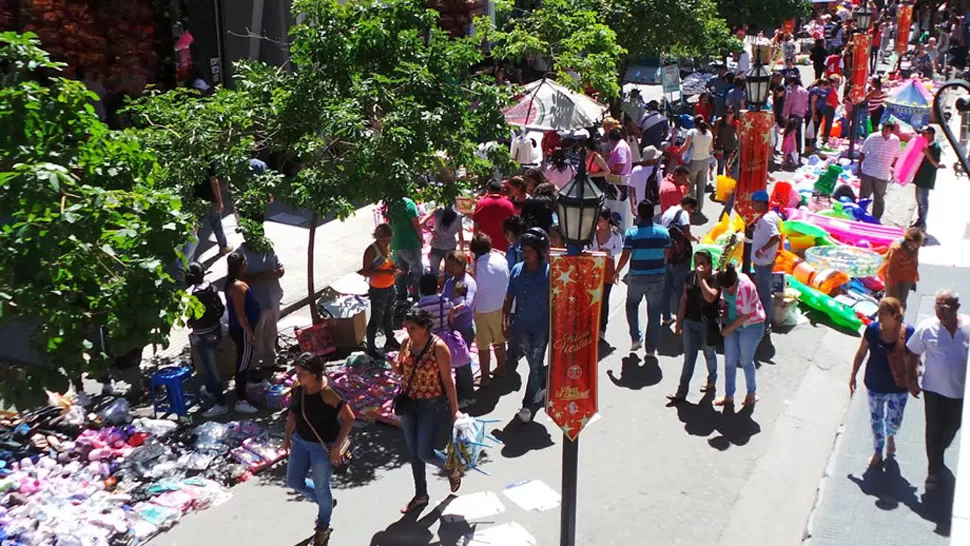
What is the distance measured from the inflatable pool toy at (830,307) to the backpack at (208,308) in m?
7.19

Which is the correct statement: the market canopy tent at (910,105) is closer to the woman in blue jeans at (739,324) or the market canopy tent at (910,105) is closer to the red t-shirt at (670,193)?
the red t-shirt at (670,193)

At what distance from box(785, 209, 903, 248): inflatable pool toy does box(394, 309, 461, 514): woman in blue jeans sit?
337 inches

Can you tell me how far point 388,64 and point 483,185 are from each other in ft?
6.69

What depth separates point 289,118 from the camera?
10336mm

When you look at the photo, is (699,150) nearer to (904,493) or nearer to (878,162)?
(878,162)

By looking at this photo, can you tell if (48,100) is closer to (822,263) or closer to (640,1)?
(822,263)

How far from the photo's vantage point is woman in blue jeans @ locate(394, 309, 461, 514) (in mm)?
7723

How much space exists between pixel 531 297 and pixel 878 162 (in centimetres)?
947

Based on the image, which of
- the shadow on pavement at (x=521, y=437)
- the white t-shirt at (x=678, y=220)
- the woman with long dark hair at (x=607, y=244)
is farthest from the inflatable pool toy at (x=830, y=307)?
the shadow on pavement at (x=521, y=437)

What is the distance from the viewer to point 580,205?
6926 mm

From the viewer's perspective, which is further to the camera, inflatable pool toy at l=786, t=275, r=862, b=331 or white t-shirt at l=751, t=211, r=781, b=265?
inflatable pool toy at l=786, t=275, r=862, b=331

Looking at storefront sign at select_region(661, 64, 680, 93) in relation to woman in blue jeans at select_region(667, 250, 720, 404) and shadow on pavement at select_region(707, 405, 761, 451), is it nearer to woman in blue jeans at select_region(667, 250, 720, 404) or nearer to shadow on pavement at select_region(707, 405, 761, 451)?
woman in blue jeans at select_region(667, 250, 720, 404)

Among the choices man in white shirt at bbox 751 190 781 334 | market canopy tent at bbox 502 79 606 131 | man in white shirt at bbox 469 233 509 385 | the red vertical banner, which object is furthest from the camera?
market canopy tent at bbox 502 79 606 131

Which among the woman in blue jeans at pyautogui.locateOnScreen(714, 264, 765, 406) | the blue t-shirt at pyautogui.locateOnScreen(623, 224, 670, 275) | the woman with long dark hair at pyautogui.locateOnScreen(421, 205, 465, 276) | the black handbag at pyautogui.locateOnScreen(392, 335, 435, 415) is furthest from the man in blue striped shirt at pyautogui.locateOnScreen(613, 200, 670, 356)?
the black handbag at pyautogui.locateOnScreen(392, 335, 435, 415)
